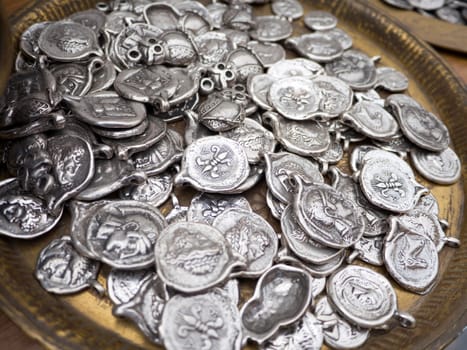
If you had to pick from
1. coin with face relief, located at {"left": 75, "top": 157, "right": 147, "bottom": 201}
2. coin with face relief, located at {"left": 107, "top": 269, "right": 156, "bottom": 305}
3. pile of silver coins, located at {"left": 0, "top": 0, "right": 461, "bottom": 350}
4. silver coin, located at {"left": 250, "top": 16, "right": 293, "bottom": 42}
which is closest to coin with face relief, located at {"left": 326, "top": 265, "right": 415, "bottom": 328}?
pile of silver coins, located at {"left": 0, "top": 0, "right": 461, "bottom": 350}

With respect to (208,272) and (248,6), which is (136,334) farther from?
(248,6)

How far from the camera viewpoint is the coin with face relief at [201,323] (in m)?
1.00

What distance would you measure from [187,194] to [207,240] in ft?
0.86

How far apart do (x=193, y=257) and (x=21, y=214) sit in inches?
21.1

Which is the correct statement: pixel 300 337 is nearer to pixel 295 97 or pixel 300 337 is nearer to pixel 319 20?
pixel 295 97

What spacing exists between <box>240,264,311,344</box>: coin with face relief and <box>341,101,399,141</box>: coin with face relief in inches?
25.2

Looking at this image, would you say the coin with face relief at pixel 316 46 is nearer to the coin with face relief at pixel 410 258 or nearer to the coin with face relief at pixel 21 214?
the coin with face relief at pixel 410 258

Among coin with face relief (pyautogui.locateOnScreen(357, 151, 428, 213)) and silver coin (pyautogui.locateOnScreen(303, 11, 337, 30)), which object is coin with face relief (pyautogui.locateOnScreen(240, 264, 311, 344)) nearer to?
coin with face relief (pyautogui.locateOnScreen(357, 151, 428, 213))

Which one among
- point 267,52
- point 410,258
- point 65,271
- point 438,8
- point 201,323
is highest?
point 438,8

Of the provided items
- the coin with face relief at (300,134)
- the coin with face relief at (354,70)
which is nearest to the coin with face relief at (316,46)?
the coin with face relief at (354,70)

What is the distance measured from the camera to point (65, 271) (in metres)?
1.12

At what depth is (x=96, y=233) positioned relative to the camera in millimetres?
1117

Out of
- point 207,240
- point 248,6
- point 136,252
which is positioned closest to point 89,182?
point 136,252

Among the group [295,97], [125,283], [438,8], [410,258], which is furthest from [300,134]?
[438,8]
